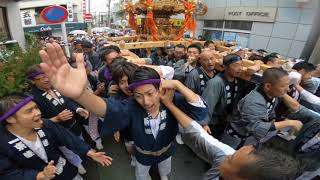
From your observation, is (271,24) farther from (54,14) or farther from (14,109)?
(14,109)

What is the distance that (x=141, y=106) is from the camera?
2.08 metres

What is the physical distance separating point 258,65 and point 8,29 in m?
9.75

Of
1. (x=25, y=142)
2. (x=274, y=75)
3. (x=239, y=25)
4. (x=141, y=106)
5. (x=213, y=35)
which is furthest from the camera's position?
(x=213, y=35)

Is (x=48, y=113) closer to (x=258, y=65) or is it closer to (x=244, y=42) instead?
(x=258, y=65)

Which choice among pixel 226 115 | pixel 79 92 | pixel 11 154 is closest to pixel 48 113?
pixel 11 154

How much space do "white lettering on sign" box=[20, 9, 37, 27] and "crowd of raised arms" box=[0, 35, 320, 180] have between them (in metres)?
24.0

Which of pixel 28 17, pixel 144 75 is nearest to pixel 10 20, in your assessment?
pixel 144 75

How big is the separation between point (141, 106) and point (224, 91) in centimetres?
132

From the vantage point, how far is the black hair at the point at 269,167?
3.23 feet

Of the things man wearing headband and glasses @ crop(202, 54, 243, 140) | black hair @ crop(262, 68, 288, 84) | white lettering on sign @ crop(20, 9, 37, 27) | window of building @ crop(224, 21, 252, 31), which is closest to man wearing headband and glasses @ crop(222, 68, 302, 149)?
black hair @ crop(262, 68, 288, 84)

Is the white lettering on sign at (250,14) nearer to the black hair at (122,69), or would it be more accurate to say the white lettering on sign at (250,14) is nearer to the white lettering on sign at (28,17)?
the black hair at (122,69)

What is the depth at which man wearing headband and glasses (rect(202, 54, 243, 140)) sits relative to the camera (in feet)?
9.32

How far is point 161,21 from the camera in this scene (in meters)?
6.57

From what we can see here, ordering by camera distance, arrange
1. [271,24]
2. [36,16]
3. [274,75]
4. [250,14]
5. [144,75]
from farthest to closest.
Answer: [36,16], [250,14], [271,24], [274,75], [144,75]
